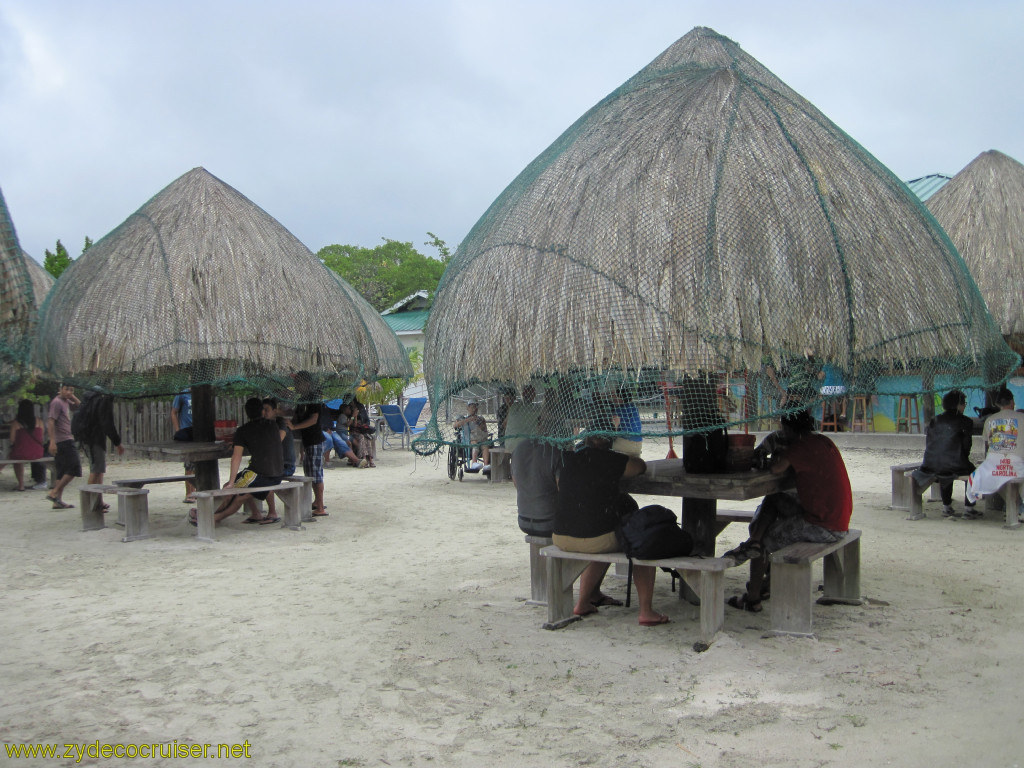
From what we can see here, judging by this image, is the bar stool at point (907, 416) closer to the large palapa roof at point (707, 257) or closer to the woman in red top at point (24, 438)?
the large palapa roof at point (707, 257)

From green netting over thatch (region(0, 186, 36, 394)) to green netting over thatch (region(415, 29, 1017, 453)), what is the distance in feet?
6.83

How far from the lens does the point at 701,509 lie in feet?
18.4

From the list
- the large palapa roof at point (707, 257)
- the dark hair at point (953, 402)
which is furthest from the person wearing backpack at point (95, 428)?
the dark hair at point (953, 402)

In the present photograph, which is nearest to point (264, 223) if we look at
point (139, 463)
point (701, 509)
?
point (701, 509)

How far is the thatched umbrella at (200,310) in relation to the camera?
8.18 metres

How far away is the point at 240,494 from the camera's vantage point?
8938 millimetres

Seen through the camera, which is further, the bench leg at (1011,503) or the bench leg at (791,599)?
the bench leg at (1011,503)

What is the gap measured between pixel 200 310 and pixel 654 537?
5380 millimetres

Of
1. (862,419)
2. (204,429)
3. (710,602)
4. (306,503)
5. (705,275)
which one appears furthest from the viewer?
(862,419)

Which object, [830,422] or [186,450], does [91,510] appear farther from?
[830,422]

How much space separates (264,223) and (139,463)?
8713 millimetres

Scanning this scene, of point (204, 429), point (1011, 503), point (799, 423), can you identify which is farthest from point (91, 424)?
point (1011, 503)

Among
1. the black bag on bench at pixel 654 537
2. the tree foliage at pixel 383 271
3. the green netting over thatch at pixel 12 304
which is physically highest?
the tree foliage at pixel 383 271

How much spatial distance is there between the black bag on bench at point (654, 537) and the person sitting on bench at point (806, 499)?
45 cm
